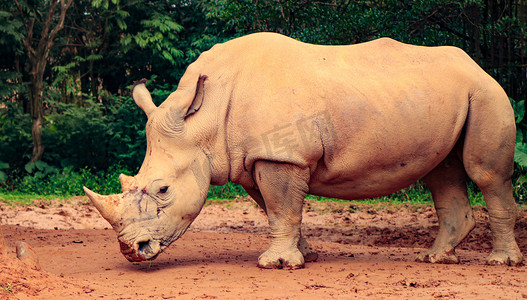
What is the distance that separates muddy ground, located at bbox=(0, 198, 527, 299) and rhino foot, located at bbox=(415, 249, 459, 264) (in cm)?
13

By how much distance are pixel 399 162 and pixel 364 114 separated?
1.84ft

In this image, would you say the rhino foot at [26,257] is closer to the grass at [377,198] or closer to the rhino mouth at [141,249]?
the rhino mouth at [141,249]

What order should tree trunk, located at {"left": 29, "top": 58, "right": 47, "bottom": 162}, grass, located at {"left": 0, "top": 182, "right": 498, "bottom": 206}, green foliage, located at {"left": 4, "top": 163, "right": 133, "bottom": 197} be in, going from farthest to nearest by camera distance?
tree trunk, located at {"left": 29, "top": 58, "right": 47, "bottom": 162}
green foliage, located at {"left": 4, "top": 163, "right": 133, "bottom": 197}
grass, located at {"left": 0, "top": 182, "right": 498, "bottom": 206}

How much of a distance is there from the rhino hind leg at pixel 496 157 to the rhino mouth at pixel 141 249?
295 cm

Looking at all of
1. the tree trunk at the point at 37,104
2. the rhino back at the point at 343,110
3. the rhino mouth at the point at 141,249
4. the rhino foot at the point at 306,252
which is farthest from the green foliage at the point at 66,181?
the rhino back at the point at 343,110

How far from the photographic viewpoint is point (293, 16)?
9.75m

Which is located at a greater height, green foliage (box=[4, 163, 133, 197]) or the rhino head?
the rhino head

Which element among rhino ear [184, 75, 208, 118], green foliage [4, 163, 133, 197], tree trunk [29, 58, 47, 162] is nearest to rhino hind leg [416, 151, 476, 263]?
rhino ear [184, 75, 208, 118]

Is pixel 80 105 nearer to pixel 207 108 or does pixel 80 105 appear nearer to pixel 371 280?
pixel 207 108

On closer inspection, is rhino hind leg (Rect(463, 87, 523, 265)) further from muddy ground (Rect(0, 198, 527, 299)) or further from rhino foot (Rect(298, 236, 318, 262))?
rhino foot (Rect(298, 236, 318, 262))

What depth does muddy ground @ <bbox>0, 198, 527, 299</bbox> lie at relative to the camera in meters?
4.27

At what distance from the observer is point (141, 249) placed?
526cm

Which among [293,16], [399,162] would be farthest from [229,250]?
[293,16]

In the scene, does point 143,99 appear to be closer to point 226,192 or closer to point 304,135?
point 304,135
